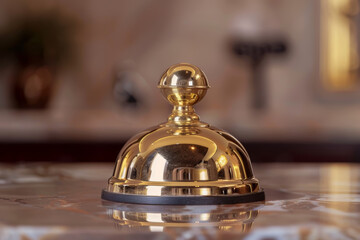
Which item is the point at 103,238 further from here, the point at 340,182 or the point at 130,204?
the point at 340,182

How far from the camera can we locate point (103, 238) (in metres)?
0.49

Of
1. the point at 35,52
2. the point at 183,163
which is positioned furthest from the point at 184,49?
the point at 183,163

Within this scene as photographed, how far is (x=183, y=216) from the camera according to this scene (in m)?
0.58

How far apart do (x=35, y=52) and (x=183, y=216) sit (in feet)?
8.21

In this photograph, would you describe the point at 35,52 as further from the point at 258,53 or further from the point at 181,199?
the point at 181,199

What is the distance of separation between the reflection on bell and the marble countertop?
2 cm

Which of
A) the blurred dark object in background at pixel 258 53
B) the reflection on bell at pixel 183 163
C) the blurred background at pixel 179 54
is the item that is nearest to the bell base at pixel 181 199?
the reflection on bell at pixel 183 163

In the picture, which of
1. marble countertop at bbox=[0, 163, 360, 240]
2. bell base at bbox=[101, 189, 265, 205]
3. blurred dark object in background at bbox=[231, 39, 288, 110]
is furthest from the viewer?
blurred dark object in background at bbox=[231, 39, 288, 110]

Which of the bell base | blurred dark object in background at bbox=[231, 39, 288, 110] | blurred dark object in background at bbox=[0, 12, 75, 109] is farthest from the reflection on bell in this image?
blurred dark object in background at bbox=[231, 39, 288, 110]

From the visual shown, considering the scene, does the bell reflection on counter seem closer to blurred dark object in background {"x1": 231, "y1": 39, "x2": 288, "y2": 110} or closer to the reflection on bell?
the reflection on bell

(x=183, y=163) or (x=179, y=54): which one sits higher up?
(x=179, y=54)

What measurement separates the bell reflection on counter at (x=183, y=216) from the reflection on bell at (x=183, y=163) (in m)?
0.02

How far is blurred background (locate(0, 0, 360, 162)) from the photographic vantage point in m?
3.02

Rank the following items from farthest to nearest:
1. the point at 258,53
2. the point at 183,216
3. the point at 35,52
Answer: the point at 258,53, the point at 35,52, the point at 183,216
